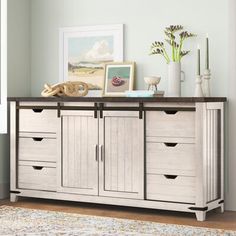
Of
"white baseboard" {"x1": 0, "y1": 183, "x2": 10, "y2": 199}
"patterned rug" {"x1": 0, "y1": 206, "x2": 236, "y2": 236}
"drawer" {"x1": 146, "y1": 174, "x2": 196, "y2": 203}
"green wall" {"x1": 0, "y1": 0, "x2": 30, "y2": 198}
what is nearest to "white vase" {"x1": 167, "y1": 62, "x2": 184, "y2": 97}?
"drawer" {"x1": 146, "y1": 174, "x2": 196, "y2": 203}

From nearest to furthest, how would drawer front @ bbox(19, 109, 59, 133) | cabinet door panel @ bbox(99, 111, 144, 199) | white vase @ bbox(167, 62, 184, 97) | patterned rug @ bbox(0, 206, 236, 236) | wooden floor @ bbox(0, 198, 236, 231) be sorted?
patterned rug @ bbox(0, 206, 236, 236), wooden floor @ bbox(0, 198, 236, 231), cabinet door panel @ bbox(99, 111, 144, 199), white vase @ bbox(167, 62, 184, 97), drawer front @ bbox(19, 109, 59, 133)

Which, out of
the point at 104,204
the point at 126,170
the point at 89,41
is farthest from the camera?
the point at 89,41

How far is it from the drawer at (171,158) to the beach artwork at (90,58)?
1.02 m

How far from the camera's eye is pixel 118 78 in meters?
5.33

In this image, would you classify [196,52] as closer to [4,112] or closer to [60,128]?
[60,128]

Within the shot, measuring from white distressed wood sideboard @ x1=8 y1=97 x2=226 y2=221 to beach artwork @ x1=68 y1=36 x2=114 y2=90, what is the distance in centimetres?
54

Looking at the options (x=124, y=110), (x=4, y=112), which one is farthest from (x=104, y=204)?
(x=4, y=112)

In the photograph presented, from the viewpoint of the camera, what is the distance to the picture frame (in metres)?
5.39

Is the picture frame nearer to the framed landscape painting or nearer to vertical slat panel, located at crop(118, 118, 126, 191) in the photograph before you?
the framed landscape painting

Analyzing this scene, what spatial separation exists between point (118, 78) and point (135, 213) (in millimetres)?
1209

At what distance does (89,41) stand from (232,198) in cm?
185

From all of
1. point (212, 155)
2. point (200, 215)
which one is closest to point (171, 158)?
point (212, 155)

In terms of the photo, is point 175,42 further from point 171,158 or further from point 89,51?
point 171,158

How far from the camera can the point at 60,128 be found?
508cm
